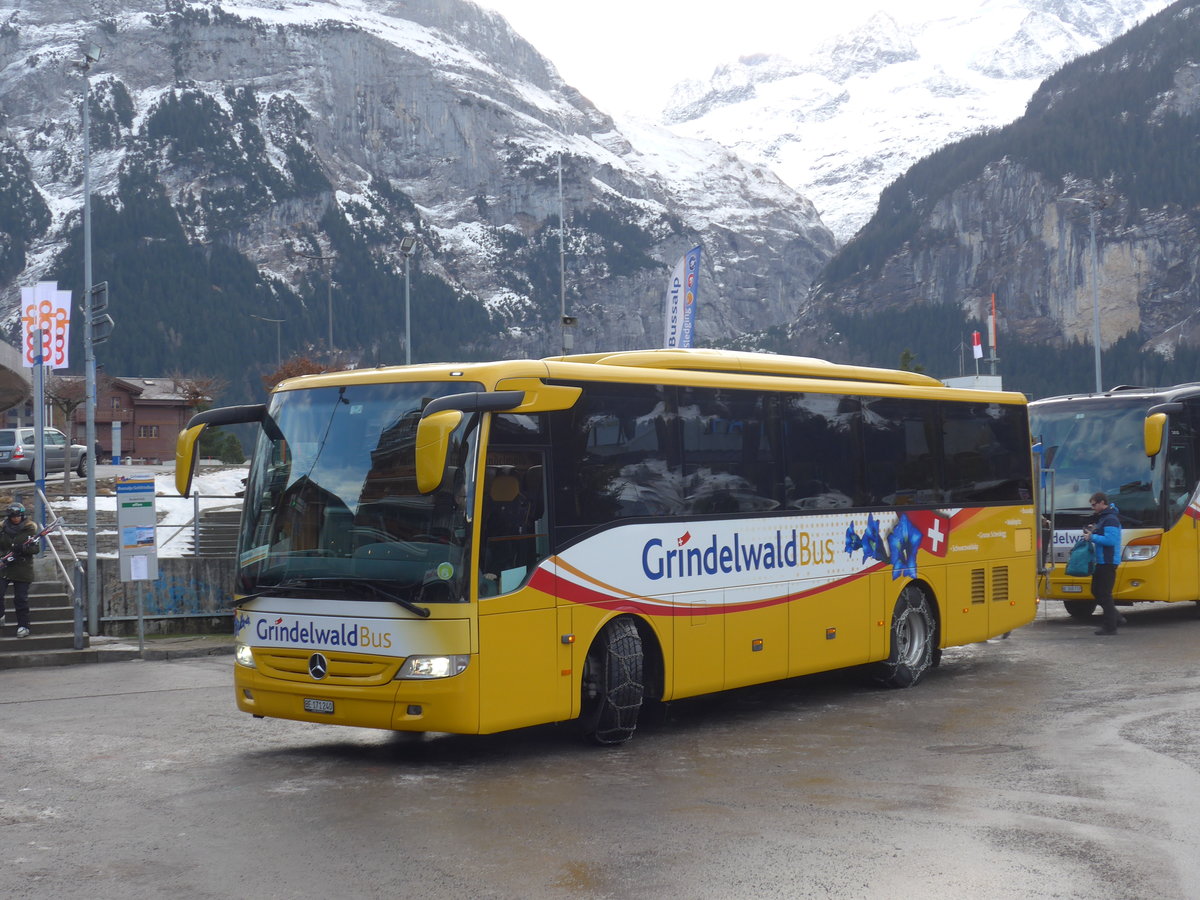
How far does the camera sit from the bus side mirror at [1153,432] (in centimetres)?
1725

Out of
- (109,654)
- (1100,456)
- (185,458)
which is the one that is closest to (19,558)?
(109,654)

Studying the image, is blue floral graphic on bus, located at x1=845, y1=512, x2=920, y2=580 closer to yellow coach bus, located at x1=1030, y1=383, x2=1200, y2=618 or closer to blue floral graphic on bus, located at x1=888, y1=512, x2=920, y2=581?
blue floral graphic on bus, located at x1=888, y1=512, x2=920, y2=581

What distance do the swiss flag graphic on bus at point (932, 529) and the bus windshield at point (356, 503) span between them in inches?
218

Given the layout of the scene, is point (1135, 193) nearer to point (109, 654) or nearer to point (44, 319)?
point (44, 319)

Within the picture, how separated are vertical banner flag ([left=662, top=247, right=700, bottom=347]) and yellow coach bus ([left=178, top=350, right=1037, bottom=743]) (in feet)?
50.0

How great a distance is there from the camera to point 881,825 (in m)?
7.60

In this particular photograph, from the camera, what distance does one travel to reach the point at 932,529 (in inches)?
532

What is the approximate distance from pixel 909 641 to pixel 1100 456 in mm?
6720

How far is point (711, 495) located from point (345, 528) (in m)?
3.08

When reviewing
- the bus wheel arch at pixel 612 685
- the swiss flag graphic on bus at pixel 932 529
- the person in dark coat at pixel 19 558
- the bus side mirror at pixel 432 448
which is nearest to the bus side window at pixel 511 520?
the bus wheel arch at pixel 612 685

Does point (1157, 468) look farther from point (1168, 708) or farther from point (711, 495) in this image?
point (711, 495)

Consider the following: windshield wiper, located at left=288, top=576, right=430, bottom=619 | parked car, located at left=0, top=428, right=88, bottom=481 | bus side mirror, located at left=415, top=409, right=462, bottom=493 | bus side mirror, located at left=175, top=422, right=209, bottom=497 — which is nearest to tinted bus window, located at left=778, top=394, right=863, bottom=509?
windshield wiper, located at left=288, top=576, right=430, bottom=619

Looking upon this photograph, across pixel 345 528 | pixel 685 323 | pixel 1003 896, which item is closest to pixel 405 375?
pixel 345 528

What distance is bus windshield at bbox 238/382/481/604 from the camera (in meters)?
9.15
